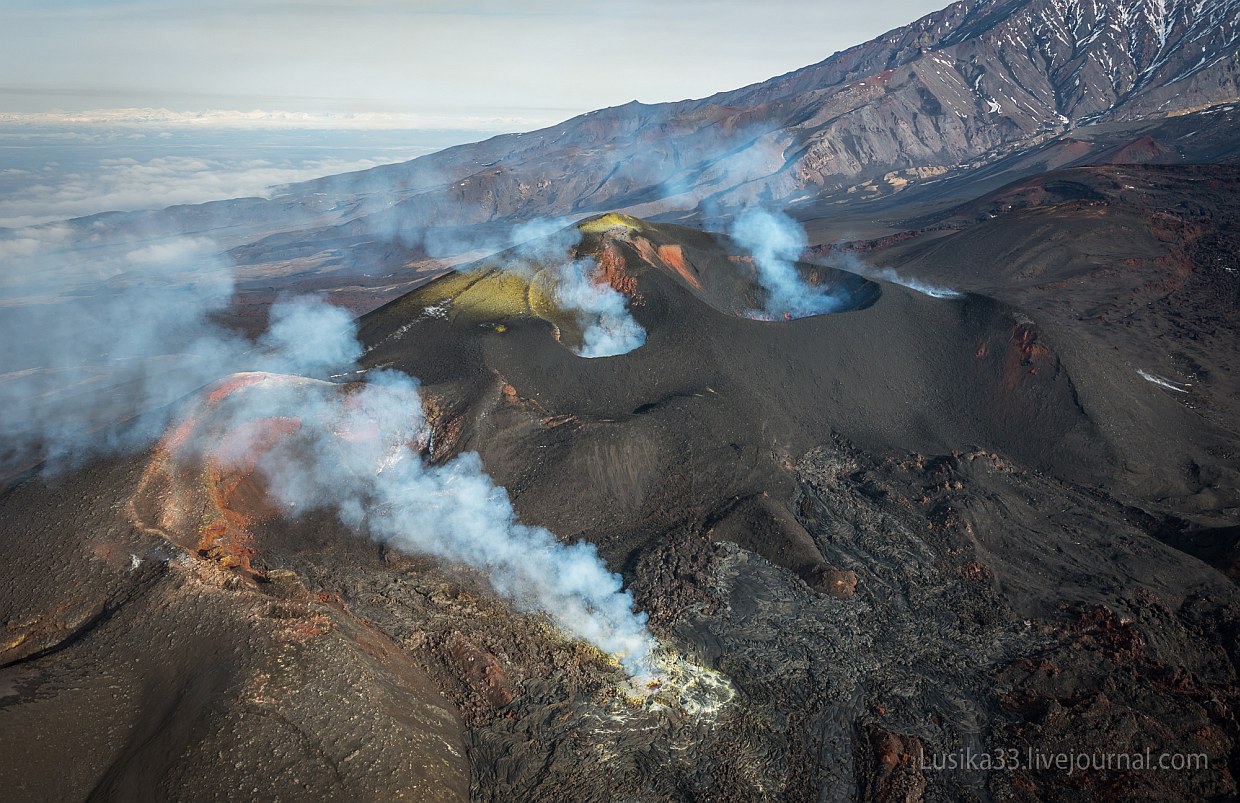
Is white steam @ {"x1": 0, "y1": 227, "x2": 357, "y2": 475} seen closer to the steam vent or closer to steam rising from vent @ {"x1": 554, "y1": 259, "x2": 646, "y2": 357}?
the steam vent

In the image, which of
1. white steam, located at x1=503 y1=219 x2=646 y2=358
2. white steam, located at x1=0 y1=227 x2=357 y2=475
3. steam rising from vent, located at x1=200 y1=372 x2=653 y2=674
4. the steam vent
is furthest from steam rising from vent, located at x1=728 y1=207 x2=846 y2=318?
white steam, located at x1=0 y1=227 x2=357 y2=475

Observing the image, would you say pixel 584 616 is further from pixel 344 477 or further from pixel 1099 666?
pixel 1099 666

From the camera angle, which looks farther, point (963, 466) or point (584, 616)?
point (963, 466)

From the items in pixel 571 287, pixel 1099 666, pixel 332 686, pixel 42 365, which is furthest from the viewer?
pixel 42 365

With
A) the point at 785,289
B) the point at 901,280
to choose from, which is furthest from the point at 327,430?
the point at 901,280

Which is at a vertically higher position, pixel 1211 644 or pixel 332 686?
pixel 332 686

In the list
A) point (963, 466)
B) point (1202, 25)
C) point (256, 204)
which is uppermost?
point (1202, 25)

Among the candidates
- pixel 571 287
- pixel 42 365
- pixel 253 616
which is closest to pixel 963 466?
pixel 571 287
